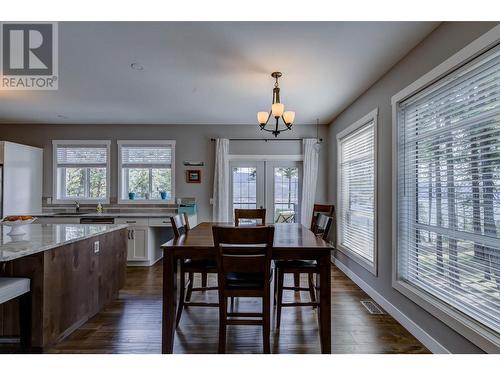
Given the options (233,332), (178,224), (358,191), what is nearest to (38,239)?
(178,224)

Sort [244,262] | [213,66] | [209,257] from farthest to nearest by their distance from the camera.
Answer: [213,66], [209,257], [244,262]

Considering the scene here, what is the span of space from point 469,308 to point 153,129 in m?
5.15

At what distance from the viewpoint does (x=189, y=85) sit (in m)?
3.43

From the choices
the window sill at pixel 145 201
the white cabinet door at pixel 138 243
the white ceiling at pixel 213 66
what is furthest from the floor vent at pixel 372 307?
the window sill at pixel 145 201

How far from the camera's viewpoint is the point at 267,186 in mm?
5320

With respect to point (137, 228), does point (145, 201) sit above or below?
above

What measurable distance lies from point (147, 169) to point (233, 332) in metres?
3.76

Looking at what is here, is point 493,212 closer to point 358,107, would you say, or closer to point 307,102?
point 358,107

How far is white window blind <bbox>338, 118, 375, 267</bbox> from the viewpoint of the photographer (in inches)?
138

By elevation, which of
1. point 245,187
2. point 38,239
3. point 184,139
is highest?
point 184,139

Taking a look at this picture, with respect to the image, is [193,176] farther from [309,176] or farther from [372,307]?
[372,307]

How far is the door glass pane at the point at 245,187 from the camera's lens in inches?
210

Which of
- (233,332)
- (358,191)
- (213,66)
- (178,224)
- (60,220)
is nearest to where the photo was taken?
(233,332)

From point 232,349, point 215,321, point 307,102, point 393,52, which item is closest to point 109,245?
point 215,321
